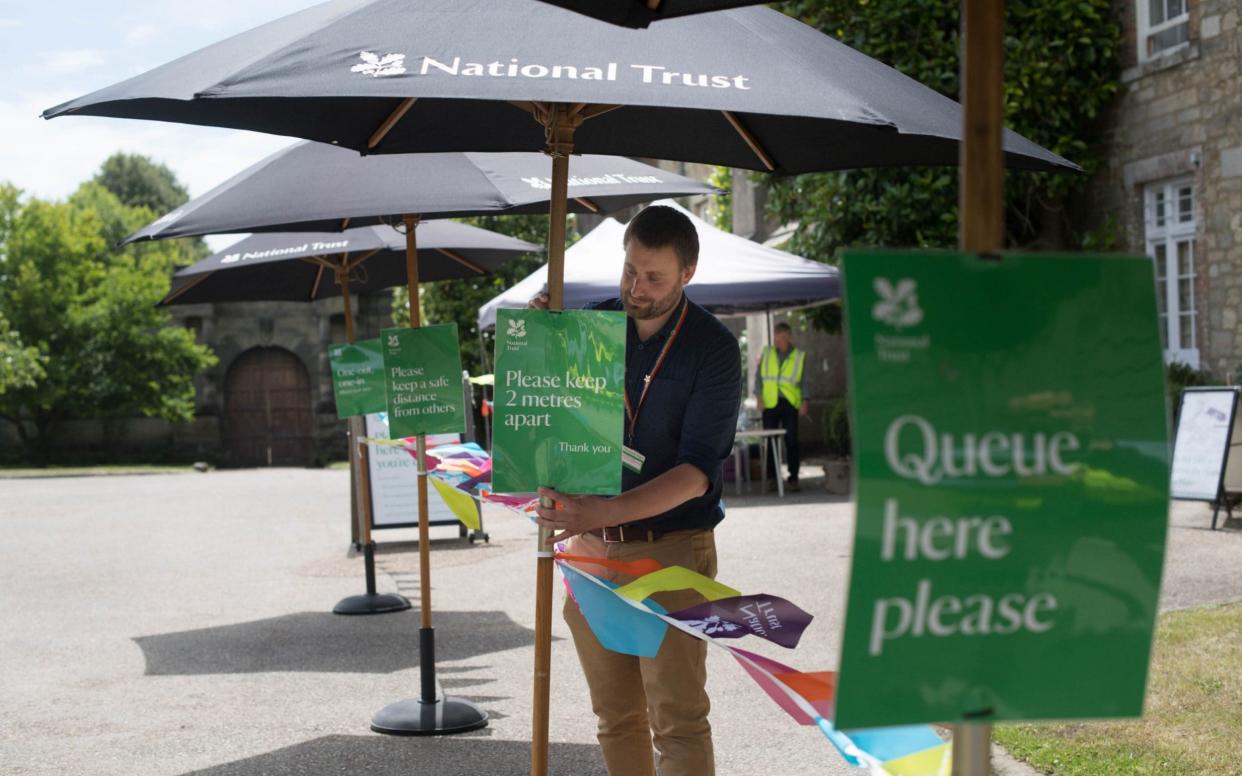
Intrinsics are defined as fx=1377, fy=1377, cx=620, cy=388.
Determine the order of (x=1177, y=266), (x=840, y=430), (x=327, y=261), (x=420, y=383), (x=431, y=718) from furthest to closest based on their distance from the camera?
(x=840, y=430) → (x=1177, y=266) → (x=327, y=261) → (x=431, y=718) → (x=420, y=383)

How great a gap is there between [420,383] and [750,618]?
8.87ft

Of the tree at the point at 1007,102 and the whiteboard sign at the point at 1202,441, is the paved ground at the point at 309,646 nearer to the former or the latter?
the whiteboard sign at the point at 1202,441

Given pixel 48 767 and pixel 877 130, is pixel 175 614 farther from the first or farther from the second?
pixel 877 130

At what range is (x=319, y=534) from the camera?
1445cm

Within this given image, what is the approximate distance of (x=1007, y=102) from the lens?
15.9m

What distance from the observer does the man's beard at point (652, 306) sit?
3.78 m

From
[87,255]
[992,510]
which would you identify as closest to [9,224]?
[87,255]

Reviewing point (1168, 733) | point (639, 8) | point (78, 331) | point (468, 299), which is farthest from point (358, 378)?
point (78, 331)

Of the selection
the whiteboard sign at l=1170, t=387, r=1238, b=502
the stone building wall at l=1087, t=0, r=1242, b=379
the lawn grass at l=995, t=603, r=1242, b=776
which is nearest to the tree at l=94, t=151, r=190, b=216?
the stone building wall at l=1087, t=0, r=1242, b=379

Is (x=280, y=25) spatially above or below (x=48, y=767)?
above

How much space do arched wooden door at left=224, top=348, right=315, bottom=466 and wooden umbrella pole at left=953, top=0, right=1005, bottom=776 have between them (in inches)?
1723

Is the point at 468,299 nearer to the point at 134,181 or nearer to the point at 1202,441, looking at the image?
the point at 1202,441

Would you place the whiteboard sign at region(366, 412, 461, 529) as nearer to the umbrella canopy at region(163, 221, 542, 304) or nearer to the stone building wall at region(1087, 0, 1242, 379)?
the umbrella canopy at region(163, 221, 542, 304)

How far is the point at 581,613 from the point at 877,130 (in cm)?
172
